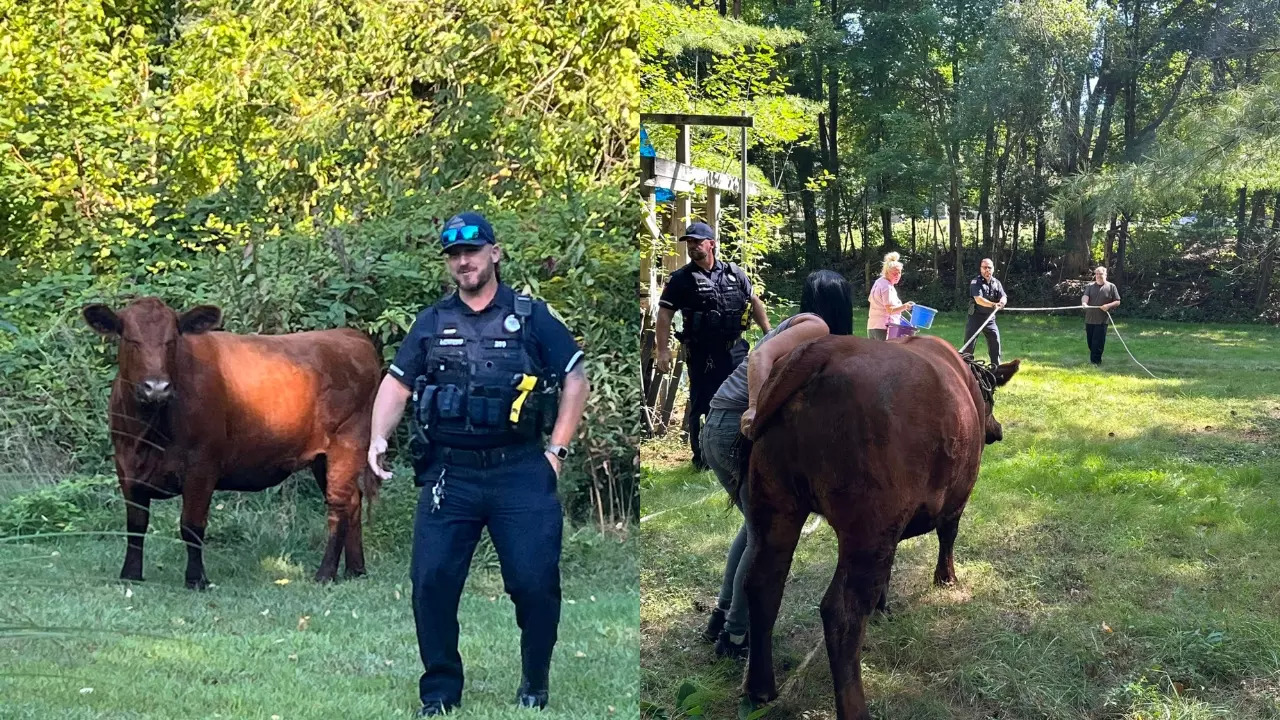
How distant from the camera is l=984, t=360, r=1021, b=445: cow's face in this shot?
2672 mm

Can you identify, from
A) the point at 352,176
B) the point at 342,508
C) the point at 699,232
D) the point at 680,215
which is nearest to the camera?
the point at 699,232

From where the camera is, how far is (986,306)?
2.66 m

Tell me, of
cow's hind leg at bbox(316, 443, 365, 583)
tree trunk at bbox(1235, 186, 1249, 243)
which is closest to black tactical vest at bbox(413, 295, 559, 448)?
cow's hind leg at bbox(316, 443, 365, 583)

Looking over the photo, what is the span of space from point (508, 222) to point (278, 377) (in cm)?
100

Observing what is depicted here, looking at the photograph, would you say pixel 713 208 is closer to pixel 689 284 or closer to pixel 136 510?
pixel 689 284

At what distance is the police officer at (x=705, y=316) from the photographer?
3061 millimetres

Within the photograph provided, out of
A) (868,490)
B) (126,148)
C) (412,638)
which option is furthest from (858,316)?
(126,148)

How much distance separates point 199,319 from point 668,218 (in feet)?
5.24

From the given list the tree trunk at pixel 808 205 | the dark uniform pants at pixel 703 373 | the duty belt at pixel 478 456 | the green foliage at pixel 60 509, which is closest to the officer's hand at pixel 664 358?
the dark uniform pants at pixel 703 373

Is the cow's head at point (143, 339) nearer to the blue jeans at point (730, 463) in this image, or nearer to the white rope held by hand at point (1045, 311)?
the blue jeans at point (730, 463)

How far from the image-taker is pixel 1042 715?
2.39 meters

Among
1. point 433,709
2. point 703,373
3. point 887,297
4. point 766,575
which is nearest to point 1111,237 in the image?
point 887,297

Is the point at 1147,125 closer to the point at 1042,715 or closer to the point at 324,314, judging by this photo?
the point at 1042,715

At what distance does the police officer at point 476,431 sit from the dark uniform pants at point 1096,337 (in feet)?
4.23
